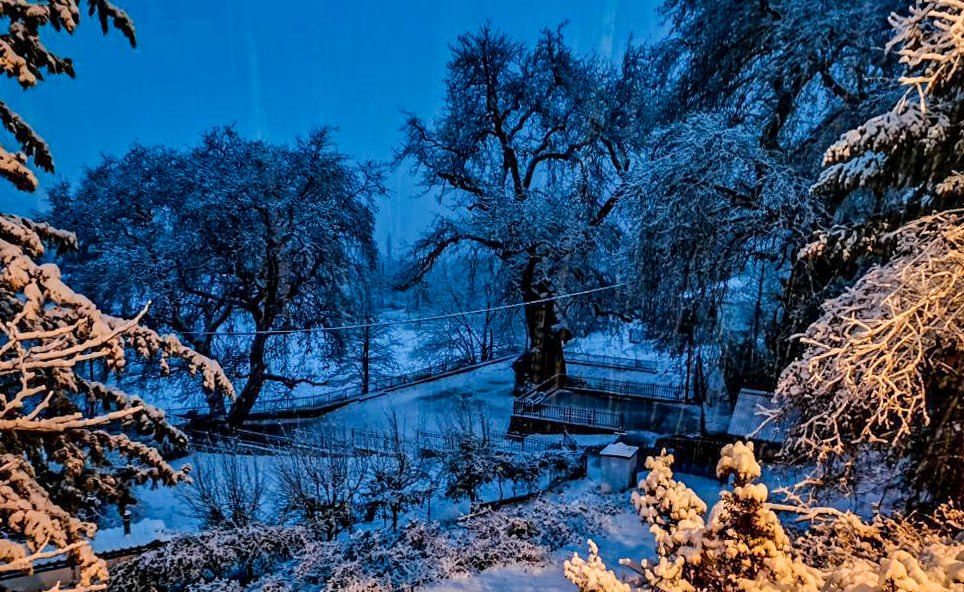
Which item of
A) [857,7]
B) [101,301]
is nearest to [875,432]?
[857,7]

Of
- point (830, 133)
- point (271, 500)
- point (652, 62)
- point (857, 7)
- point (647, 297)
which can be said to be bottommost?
point (271, 500)

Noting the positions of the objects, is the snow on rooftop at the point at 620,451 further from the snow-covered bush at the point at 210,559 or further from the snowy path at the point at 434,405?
the snow-covered bush at the point at 210,559

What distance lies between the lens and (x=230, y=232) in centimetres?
1762

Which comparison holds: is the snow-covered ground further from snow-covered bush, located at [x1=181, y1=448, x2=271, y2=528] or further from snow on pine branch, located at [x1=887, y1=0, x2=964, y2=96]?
snow on pine branch, located at [x1=887, y1=0, x2=964, y2=96]

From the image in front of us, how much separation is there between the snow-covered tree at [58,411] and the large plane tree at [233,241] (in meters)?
13.0

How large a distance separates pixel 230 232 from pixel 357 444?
8.39 metres

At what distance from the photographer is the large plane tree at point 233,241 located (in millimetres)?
17328

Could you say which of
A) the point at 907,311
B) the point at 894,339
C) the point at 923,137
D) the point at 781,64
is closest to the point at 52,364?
the point at 907,311

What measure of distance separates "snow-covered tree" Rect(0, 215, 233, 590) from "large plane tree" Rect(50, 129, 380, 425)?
13.0 metres

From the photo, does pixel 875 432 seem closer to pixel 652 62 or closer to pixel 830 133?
pixel 830 133

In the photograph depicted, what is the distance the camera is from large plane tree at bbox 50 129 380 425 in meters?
17.3

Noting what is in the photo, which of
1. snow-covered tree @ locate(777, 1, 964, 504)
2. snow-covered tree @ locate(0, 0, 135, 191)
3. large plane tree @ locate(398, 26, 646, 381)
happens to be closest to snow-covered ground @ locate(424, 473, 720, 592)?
snow-covered tree @ locate(777, 1, 964, 504)

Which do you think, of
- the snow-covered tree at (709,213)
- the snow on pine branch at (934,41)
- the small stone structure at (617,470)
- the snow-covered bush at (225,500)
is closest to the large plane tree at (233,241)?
the snow-covered bush at (225,500)

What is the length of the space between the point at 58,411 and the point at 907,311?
7490mm
